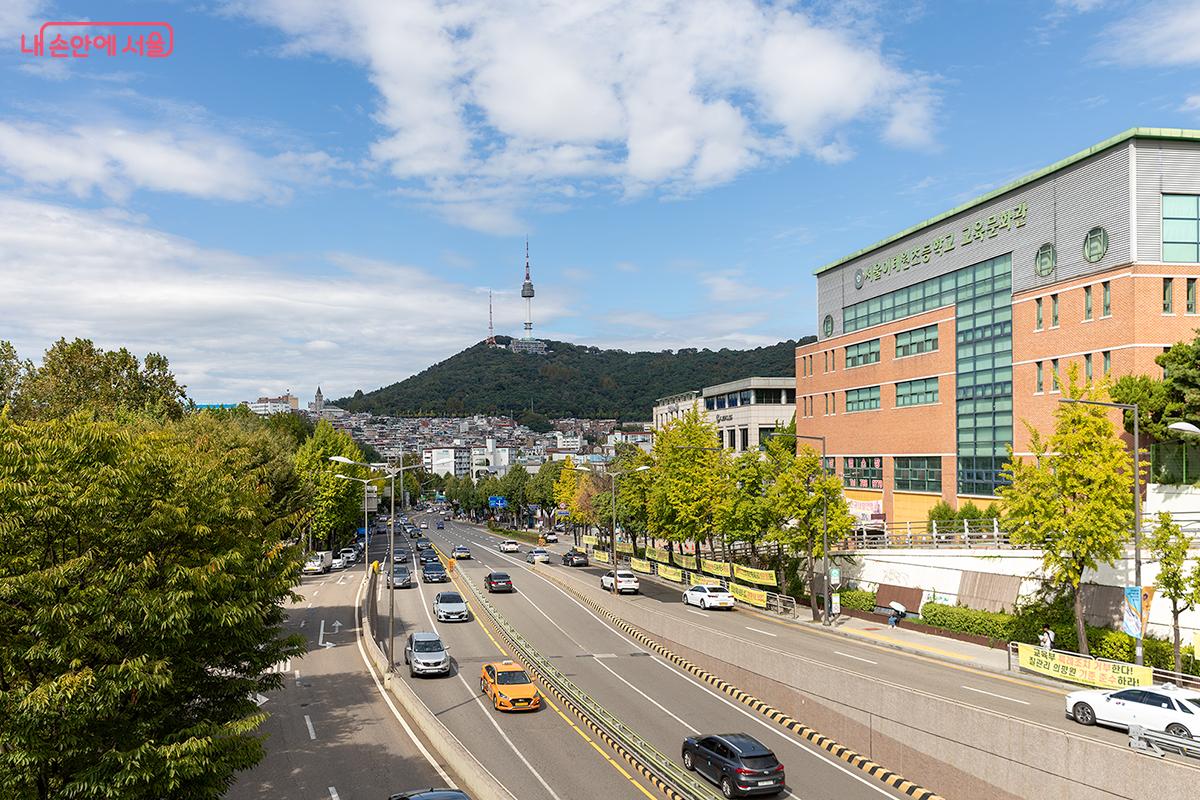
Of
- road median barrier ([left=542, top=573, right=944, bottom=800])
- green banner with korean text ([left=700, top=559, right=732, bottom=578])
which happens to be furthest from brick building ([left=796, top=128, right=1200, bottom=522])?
road median barrier ([left=542, top=573, right=944, bottom=800])

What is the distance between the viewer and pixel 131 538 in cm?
1455

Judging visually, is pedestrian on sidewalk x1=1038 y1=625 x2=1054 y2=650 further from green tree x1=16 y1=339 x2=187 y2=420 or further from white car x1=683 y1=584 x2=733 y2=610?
green tree x1=16 y1=339 x2=187 y2=420

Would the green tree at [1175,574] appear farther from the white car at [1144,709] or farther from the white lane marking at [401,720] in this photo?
the white lane marking at [401,720]

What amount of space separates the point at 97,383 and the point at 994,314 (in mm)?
60587

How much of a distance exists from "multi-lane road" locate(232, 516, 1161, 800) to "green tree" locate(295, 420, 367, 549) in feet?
107

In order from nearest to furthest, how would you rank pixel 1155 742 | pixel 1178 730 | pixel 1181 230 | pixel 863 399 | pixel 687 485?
pixel 1155 742 < pixel 1178 730 < pixel 1181 230 < pixel 687 485 < pixel 863 399

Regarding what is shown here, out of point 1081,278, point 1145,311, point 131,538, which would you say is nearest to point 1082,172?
point 1081,278

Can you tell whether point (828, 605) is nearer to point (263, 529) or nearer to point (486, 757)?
point (486, 757)

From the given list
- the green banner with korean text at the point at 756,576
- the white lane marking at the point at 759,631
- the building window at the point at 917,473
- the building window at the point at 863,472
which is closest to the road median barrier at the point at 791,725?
the white lane marking at the point at 759,631

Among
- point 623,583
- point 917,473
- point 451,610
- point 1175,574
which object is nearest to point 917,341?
point 917,473

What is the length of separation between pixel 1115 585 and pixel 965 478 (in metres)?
21.1

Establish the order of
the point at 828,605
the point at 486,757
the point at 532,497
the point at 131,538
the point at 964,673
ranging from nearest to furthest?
the point at 131,538
the point at 486,757
the point at 964,673
the point at 828,605
the point at 532,497

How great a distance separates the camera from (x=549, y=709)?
3209 centimetres

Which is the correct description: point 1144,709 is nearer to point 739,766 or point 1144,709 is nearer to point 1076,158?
point 739,766
